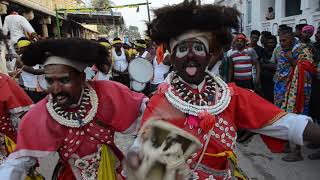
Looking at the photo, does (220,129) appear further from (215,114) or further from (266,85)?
(266,85)

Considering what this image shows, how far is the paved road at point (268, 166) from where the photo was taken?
499cm

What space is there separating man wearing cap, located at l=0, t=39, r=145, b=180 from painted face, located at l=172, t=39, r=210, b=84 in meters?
0.54

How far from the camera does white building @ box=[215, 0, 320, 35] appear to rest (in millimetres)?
10234

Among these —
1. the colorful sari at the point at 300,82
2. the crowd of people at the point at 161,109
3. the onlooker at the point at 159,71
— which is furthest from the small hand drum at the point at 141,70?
the crowd of people at the point at 161,109

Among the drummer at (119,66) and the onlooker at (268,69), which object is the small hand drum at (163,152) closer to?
the onlooker at (268,69)

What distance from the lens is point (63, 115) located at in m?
2.63

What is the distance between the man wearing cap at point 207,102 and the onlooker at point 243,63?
4.70 m

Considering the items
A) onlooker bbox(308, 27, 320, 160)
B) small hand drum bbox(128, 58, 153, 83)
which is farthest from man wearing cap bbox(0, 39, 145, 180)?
small hand drum bbox(128, 58, 153, 83)

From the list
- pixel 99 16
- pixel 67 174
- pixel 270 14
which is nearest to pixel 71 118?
pixel 67 174

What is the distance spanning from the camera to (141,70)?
26.6ft

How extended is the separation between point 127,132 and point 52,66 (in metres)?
0.66

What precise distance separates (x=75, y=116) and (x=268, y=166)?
348 centimetres

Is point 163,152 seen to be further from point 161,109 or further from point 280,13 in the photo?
point 280,13

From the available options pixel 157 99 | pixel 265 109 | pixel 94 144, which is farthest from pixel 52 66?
pixel 265 109
